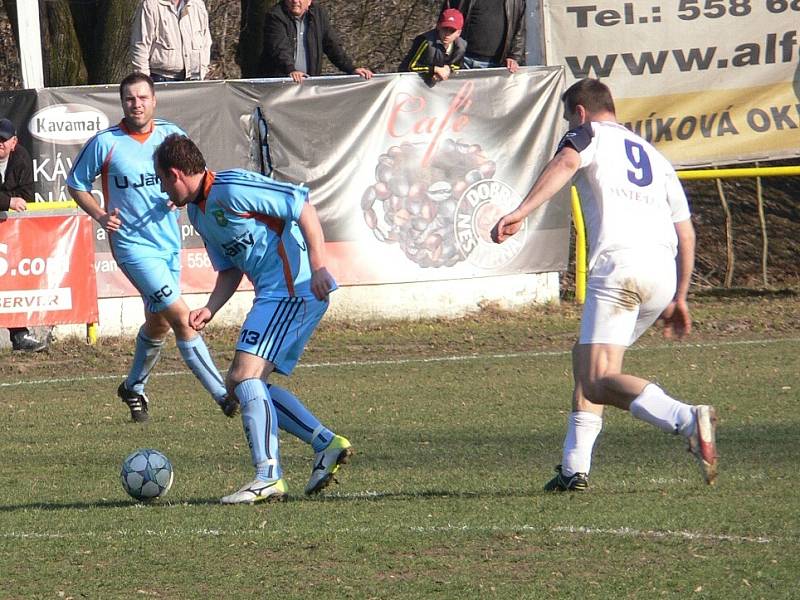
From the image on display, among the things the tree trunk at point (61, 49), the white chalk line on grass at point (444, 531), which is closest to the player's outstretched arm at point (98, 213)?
the white chalk line on grass at point (444, 531)

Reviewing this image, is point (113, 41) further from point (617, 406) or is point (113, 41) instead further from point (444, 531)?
point (444, 531)

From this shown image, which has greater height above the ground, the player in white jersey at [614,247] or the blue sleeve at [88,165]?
the player in white jersey at [614,247]

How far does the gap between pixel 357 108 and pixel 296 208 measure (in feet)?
26.0

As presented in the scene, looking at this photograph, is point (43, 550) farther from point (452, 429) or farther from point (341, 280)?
point (341, 280)

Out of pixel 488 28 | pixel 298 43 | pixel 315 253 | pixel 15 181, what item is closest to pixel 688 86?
pixel 488 28

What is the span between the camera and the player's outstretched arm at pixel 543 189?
20.3 feet

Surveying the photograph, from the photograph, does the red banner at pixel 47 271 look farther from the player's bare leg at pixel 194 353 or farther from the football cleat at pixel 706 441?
the football cleat at pixel 706 441

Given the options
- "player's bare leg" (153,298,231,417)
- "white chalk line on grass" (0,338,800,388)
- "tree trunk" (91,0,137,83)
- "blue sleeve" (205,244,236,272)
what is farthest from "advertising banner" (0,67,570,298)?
"blue sleeve" (205,244,236,272)

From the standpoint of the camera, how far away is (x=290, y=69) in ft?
47.1

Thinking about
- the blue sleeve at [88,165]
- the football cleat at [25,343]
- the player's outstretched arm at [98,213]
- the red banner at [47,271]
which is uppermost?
the blue sleeve at [88,165]

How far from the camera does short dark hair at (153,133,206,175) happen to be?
6.65 metres

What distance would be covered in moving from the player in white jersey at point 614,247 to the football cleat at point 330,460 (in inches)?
40.5

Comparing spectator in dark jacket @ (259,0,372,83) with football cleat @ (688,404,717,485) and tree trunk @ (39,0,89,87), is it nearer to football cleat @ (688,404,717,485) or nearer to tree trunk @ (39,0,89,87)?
tree trunk @ (39,0,89,87)

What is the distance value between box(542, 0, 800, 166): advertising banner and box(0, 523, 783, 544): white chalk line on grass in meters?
10.6
